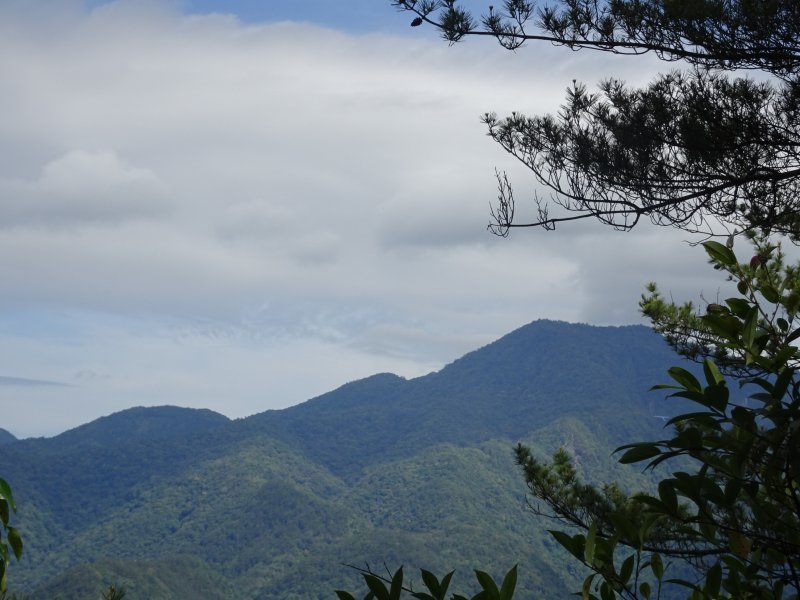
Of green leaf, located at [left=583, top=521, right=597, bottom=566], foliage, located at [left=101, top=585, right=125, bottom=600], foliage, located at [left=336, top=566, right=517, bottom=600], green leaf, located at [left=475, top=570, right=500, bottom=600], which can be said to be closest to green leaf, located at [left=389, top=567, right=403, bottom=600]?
foliage, located at [left=336, top=566, right=517, bottom=600]

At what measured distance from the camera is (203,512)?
120 m

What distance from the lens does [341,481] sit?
139625 mm

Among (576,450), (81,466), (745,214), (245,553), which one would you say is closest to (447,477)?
(576,450)

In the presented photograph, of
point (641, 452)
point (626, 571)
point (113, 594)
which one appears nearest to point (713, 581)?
point (626, 571)

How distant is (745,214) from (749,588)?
5106mm

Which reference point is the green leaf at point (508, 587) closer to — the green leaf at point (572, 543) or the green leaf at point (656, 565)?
the green leaf at point (572, 543)

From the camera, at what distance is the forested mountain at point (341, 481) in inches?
3386

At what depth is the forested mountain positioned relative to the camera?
282 ft

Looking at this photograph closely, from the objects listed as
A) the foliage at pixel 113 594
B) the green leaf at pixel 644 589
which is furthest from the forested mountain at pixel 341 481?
the green leaf at pixel 644 589

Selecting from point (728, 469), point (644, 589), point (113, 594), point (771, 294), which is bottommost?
point (113, 594)

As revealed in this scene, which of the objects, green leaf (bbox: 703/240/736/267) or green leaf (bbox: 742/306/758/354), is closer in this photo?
green leaf (bbox: 742/306/758/354)

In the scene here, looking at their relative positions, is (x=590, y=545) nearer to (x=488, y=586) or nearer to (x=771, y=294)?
(x=488, y=586)

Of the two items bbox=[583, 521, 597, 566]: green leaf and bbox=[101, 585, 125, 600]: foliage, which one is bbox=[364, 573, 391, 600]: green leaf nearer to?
bbox=[583, 521, 597, 566]: green leaf

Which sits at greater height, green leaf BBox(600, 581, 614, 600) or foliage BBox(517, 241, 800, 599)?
foliage BBox(517, 241, 800, 599)
